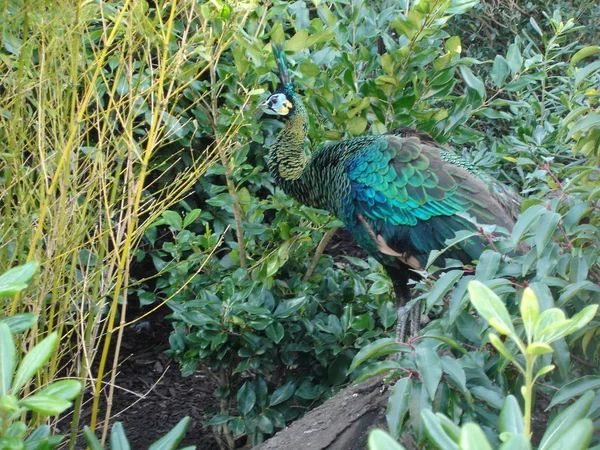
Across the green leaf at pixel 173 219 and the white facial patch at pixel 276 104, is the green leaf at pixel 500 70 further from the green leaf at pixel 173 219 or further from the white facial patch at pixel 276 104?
the green leaf at pixel 173 219

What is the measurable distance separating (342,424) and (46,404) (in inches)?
72.4

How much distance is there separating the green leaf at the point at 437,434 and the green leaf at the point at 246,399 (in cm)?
254

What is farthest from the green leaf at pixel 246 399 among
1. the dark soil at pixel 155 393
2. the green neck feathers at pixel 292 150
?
the green neck feathers at pixel 292 150

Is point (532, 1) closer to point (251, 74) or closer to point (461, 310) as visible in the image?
point (251, 74)

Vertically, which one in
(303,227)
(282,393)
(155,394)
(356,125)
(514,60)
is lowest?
(155,394)

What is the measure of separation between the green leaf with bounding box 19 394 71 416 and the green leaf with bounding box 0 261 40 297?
0.63ft

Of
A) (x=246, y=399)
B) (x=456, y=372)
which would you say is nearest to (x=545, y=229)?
(x=456, y=372)

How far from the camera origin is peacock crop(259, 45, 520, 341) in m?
3.33

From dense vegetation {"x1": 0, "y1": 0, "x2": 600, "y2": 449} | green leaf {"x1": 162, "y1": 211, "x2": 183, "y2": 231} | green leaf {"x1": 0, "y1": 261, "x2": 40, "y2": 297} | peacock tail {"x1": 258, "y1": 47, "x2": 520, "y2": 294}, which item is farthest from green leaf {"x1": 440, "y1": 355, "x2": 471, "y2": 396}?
green leaf {"x1": 162, "y1": 211, "x2": 183, "y2": 231}

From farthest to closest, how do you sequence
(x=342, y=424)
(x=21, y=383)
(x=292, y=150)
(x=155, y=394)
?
(x=155, y=394)
(x=292, y=150)
(x=342, y=424)
(x=21, y=383)

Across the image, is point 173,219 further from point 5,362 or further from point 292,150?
point 5,362

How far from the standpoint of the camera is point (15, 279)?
1370 millimetres

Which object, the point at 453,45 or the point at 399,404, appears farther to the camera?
the point at 453,45

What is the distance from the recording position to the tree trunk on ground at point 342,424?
281 cm
